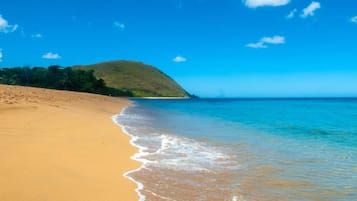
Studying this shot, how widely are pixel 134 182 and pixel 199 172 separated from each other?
76.9 inches

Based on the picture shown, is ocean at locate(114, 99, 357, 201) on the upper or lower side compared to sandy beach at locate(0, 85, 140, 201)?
lower

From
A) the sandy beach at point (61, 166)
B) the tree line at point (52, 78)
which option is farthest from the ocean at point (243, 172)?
the tree line at point (52, 78)

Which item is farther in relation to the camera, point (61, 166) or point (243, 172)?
point (243, 172)

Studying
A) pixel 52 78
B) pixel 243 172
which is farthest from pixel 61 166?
pixel 52 78

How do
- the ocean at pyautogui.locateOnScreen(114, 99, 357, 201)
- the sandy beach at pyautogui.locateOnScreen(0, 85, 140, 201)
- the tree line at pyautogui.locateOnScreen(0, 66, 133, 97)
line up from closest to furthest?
1. the sandy beach at pyautogui.locateOnScreen(0, 85, 140, 201)
2. the ocean at pyautogui.locateOnScreen(114, 99, 357, 201)
3. the tree line at pyautogui.locateOnScreen(0, 66, 133, 97)

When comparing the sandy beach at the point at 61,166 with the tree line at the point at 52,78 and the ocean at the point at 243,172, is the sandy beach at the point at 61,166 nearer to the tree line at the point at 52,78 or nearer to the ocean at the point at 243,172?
the ocean at the point at 243,172

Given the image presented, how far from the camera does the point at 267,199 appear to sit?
19.5ft

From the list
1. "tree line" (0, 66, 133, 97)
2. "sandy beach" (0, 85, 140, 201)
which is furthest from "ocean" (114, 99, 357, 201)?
"tree line" (0, 66, 133, 97)

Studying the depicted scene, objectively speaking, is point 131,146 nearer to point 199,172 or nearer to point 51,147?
point 51,147

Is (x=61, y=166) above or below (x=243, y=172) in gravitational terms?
above

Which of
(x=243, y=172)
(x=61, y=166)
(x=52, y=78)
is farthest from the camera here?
(x=52, y=78)

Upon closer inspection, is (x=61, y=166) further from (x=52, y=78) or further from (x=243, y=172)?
(x=52, y=78)

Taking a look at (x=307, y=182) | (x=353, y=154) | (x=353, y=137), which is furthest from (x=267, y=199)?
(x=353, y=137)

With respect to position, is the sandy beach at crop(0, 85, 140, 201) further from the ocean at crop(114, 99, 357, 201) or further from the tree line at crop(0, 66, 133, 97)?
the tree line at crop(0, 66, 133, 97)
